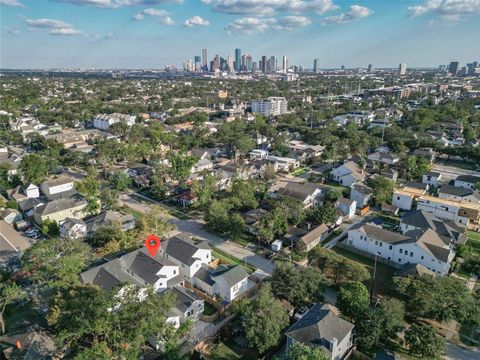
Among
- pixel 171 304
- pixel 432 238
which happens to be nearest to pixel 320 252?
pixel 432 238

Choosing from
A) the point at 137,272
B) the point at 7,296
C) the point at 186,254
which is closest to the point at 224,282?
the point at 186,254

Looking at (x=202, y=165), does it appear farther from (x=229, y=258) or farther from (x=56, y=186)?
(x=229, y=258)

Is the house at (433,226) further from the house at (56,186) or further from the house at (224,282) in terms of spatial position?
the house at (56,186)

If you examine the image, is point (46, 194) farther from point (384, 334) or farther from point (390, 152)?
point (390, 152)

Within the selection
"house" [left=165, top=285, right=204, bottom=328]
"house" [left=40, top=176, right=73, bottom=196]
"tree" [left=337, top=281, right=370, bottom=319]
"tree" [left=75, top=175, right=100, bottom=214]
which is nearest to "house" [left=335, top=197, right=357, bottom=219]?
"tree" [left=337, top=281, right=370, bottom=319]

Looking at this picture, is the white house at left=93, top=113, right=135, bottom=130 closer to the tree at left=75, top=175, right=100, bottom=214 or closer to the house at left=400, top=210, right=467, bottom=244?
the tree at left=75, top=175, right=100, bottom=214

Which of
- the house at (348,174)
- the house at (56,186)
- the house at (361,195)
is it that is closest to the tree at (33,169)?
the house at (56,186)
